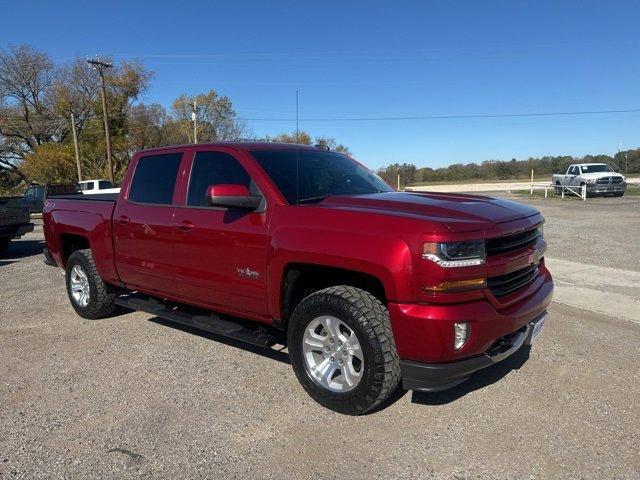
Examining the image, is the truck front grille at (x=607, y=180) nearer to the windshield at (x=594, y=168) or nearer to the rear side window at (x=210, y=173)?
the windshield at (x=594, y=168)

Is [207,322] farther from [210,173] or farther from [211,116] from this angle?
[211,116]

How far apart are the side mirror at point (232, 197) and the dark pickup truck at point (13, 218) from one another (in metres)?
9.36

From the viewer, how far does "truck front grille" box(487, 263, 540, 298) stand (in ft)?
11.2

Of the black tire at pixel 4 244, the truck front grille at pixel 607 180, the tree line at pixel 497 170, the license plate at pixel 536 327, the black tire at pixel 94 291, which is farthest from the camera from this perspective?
the tree line at pixel 497 170

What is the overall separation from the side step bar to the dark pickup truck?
7222 mm

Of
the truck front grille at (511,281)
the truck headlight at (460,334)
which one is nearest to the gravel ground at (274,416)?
the truck headlight at (460,334)

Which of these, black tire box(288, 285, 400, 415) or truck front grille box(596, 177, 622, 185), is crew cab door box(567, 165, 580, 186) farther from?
black tire box(288, 285, 400, 415)

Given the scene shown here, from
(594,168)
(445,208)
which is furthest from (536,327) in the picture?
(594,168)

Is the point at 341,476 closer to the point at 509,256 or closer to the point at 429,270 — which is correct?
the point at 429,270

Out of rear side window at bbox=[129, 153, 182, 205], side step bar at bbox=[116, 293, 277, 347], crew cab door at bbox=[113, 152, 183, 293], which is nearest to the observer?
side step bar at bbox=[116, 293, 277, 347]

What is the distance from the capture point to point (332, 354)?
3.67m

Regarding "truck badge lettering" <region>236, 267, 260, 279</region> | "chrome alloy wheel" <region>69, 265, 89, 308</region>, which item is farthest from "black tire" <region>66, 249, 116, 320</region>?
"truck badge lettering" <region>236, 267, 260, 279</region>

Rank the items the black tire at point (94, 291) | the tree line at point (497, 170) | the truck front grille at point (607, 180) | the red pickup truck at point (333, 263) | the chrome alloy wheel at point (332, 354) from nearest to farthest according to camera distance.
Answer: the red pickup truck at point (333, 263) < the chrome alloy wheel at point (332, 354) < the black tire at point (94, 291) < the truck front grille at point (607, 180) < the tree line at point (497, 170)

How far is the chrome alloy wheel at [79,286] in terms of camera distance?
6055 mm
